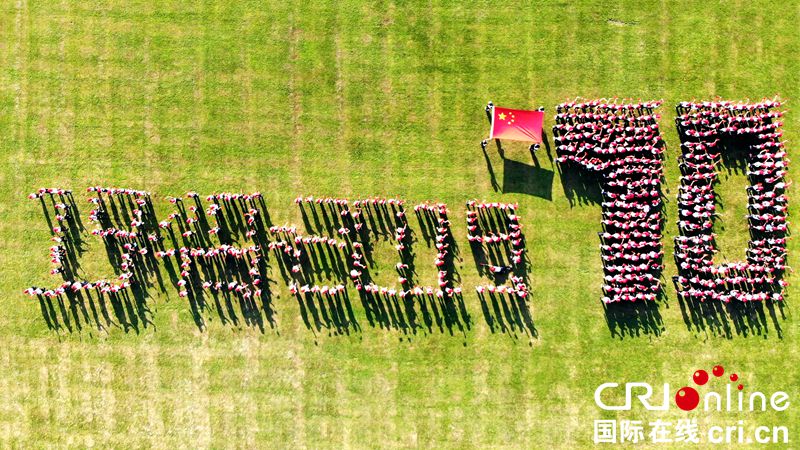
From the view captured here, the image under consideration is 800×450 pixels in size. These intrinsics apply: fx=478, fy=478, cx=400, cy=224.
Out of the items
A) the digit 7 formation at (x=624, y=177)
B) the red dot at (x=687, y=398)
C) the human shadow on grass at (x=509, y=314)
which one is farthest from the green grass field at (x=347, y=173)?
the digit 7 formation at (x=624, y=177)

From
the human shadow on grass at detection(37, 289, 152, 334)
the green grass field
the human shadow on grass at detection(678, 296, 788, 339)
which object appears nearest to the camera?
the human shadow on grass at detection(678, 296, 788, 339)

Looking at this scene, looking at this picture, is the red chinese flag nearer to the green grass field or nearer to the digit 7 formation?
the green grass field

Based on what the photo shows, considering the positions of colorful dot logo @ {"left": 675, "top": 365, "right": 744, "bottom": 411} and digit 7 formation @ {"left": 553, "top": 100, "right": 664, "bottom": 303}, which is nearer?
digit 7 formation @ {"left": 553, "top": 100, "right": 664, "bottom": 303}

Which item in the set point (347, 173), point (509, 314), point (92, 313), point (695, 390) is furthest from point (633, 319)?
point (92, 313)

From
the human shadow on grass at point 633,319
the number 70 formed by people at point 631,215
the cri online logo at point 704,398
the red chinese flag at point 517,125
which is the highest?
the red chinese flag at point 517,125

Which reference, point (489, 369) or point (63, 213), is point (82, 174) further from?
point (489, 369)

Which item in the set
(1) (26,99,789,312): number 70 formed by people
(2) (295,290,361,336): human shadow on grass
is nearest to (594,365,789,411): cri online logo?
(1) (26,99,789,312): number 70 formed by people

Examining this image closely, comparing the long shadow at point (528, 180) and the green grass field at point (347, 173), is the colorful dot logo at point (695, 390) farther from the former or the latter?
the long shadow at point (528, 180)
